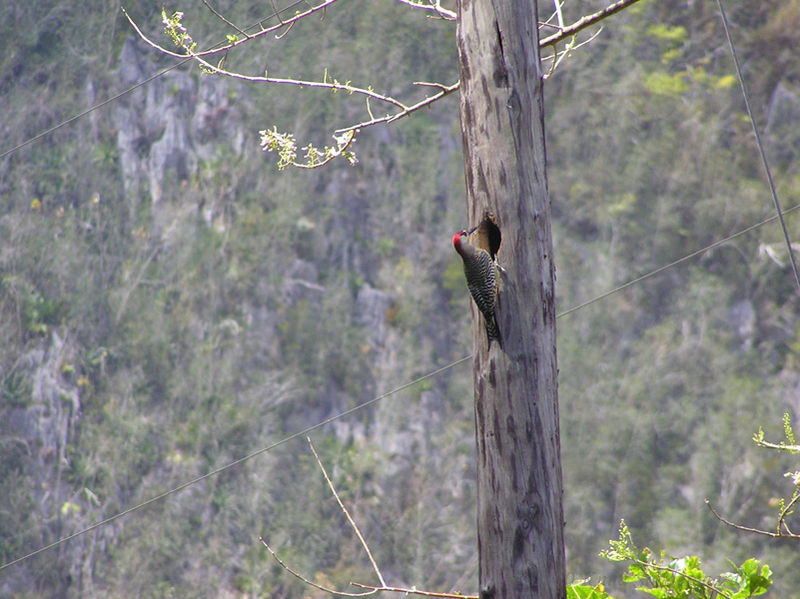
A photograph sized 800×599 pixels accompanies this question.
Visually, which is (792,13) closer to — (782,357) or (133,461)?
(782,357)

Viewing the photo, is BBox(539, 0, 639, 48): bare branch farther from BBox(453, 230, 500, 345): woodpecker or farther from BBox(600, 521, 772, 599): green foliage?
BBox(600, 521, 772, 599): green foliage

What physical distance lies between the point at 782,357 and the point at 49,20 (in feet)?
23.9

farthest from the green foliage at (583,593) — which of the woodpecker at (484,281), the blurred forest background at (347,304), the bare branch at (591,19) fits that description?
→ the blurred forest background at (347,304)

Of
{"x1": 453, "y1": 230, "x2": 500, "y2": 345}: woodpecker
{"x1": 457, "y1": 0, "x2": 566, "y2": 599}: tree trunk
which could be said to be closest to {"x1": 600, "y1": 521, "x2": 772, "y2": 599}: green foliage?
{"x1": 457, "y1": 0, "x2": 566, "y2": 599}: tree trunk

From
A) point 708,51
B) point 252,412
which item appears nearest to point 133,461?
point 252,412

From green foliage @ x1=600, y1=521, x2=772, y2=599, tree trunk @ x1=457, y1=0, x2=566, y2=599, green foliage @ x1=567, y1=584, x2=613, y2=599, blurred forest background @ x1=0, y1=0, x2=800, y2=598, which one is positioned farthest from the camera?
blurred forest background @ x1=0, y1=0, x2=800, y2=598

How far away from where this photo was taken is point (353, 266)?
7203mm

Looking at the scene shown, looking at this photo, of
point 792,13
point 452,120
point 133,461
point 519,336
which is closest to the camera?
point 519,336

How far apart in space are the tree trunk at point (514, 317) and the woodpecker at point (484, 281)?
0.02 metres

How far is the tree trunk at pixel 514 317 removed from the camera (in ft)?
7.34

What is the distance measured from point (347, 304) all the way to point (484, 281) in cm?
481

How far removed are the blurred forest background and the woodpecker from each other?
4263mm

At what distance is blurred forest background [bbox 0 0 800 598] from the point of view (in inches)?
246

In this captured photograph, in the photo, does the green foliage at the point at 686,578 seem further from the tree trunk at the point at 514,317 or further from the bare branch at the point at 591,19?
the bare branch at the point at 591,19
